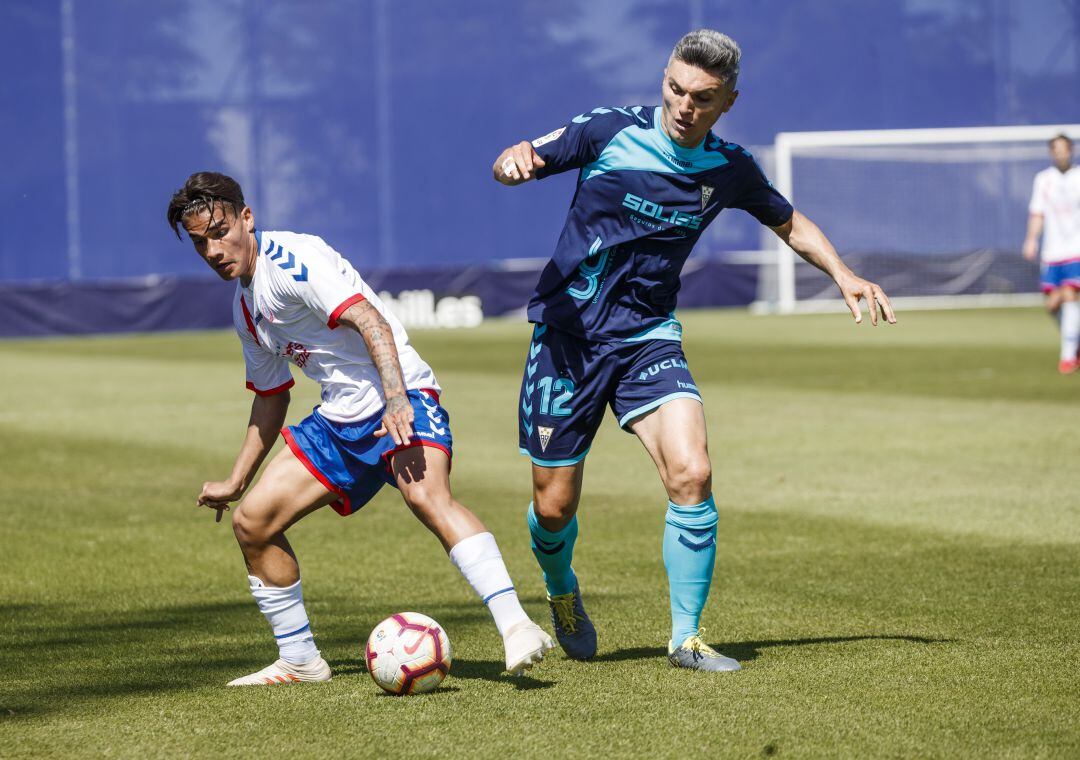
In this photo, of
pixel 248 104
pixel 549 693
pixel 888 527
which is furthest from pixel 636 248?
pixel 248 104

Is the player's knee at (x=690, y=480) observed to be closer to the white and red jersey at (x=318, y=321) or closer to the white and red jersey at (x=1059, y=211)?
the white and red jersey at (x=318, y=321)

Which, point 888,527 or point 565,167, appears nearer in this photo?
point 565,167

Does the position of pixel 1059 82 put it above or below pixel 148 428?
above

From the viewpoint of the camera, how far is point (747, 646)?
19.3 ft

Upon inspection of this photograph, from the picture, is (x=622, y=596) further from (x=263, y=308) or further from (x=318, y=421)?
(x=263, y=308)

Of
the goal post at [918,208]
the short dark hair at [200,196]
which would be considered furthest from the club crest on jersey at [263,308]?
the goal post at [918,208]

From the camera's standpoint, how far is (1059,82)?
4069 centimetres

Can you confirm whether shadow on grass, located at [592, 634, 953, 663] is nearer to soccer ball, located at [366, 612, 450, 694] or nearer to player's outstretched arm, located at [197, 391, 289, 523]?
soccer ball, located at [366, 612, 450, 694]

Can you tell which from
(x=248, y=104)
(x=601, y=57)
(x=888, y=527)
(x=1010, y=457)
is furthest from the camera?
(x=601, y=57)

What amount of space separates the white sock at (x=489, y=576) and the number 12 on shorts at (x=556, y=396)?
65 cm

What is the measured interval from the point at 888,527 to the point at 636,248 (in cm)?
361

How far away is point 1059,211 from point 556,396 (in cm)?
1413

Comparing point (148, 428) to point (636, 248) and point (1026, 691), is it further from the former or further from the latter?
point (1026, 691)

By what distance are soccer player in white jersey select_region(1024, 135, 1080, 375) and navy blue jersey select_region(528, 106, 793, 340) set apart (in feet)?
41.9
